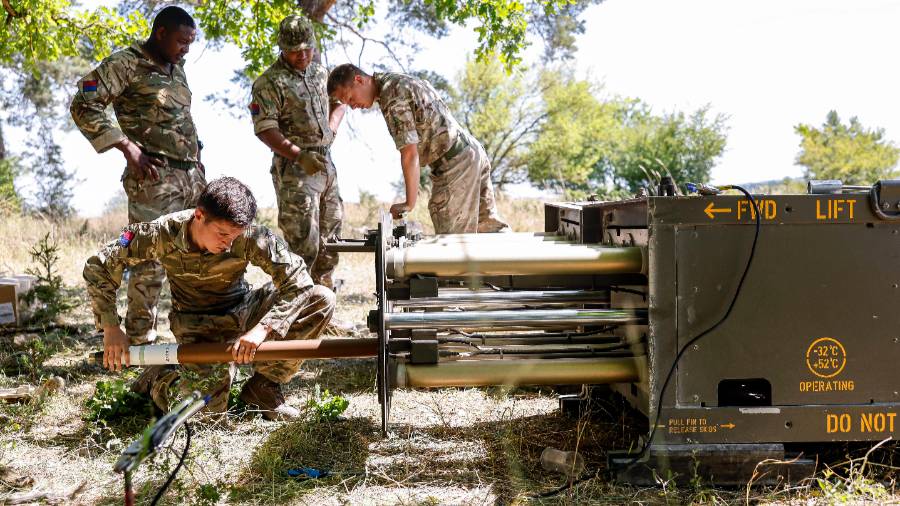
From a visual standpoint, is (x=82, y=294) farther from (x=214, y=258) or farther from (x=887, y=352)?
(x=887, y=352)

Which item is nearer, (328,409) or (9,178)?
(328,409)

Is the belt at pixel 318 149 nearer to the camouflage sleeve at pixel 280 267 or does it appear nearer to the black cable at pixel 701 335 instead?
the camouflage sleeve at pixel 280 267

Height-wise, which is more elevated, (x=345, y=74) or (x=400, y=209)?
(x=345, y=74)

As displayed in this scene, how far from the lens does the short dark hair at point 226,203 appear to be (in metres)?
3.52

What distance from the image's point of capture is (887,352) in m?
3.20

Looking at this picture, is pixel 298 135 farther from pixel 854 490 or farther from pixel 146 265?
pixel 854 490

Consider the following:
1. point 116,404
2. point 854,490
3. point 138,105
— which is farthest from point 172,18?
point 854,490

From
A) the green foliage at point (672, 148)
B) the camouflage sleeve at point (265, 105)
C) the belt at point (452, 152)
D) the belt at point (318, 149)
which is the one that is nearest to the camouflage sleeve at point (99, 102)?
the camouflage sleeve at point (265, 105)

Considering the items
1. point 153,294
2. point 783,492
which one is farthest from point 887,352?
point 153,294

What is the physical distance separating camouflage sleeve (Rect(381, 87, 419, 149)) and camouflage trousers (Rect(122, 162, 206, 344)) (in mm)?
1625

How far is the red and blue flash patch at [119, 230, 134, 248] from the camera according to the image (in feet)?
12.6

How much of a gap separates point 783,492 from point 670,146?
34.3 m

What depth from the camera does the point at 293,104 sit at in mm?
6148

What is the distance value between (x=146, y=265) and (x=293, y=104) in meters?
1.64
